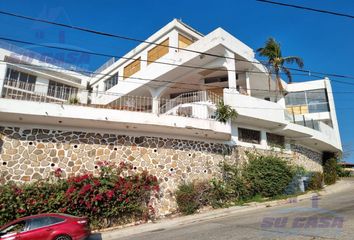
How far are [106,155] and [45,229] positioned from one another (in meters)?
4.70

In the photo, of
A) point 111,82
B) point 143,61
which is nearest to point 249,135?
point 143,61

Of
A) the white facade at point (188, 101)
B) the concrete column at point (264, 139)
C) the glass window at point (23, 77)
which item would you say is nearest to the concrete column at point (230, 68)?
the white facade at point (188, 101)

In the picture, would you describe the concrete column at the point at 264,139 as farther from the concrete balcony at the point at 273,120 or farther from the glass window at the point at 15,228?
the glass window at the point at 15,228

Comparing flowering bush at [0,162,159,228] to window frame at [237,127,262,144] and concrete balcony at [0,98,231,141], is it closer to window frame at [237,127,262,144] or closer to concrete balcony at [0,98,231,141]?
concrete balcony at [0,98,231,141]

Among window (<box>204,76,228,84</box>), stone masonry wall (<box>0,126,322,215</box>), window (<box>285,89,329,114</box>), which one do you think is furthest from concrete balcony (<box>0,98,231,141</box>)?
window (<box>285,89,329,114</box>)

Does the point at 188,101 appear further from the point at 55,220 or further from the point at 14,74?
the point at 14,74

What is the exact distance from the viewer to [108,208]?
1077 centimetres

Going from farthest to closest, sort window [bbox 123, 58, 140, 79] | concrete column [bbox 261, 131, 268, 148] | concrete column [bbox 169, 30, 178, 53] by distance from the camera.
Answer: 1. window [bbox 123, 58, 140, 79]
2. concrete column [bbox 169, 30, 178, 53]
3. concrete column [bbox 261, 131, 268, 148]

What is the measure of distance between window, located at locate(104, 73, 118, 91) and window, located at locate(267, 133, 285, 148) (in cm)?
1620

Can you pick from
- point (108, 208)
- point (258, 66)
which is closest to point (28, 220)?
point (108, 208)

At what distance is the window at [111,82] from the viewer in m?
26.7

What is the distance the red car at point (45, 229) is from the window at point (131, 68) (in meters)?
16.9

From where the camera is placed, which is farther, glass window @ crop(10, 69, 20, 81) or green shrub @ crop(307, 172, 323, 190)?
glass window @ crop(10, 69, 20, 81)

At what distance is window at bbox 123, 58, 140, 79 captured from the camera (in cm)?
2339
